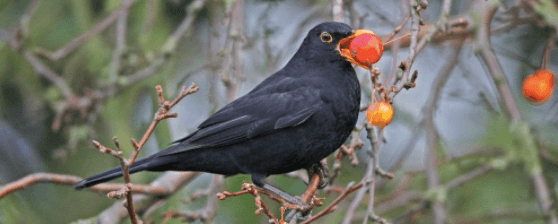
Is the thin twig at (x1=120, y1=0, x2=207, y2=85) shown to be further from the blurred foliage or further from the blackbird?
the blackbird

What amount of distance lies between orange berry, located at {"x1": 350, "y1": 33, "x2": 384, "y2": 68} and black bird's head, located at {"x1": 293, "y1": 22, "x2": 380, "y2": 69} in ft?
0.91

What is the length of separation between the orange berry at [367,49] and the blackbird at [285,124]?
30 centimetres

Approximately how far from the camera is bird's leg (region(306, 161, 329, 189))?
3.12m

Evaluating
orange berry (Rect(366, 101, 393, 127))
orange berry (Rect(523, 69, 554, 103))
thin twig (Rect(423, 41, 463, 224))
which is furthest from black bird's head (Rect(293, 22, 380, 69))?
thin twig (Rect(423, 41, 463, 224))

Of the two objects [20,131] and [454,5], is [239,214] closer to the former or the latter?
[20,131]

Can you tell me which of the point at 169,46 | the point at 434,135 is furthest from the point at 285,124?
the point at 434,135

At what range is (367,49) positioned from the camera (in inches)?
98.2

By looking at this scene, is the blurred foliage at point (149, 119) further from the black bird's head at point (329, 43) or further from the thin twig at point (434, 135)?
the black bird's head at point (329, 43)

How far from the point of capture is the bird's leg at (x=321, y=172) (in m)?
3.12

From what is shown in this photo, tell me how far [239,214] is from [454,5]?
105 inches

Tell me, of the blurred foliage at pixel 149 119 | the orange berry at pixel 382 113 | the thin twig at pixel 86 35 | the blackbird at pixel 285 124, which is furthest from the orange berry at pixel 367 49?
the thin twig at pixel 86 35

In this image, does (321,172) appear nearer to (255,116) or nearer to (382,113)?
(255,116)

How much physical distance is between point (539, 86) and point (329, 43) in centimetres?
107

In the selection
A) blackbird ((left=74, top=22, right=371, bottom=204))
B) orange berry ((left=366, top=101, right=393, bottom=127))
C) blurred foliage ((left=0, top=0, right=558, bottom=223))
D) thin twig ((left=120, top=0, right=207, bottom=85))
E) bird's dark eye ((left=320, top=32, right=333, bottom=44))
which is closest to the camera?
orange berry ((left=366, top=101, right=393, bottom=127))
